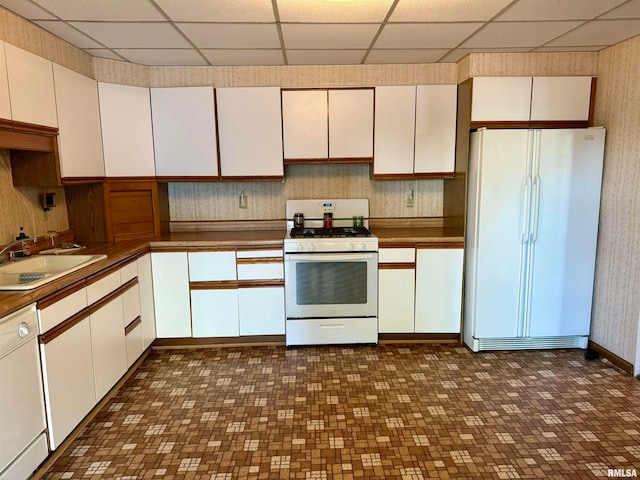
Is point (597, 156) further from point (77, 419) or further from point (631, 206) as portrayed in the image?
point (77, 419)

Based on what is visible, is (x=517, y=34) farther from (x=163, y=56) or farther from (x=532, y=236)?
(x=163, y=56)

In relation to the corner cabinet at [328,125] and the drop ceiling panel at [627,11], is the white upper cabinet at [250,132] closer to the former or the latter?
the corner cabinet at [328,125]

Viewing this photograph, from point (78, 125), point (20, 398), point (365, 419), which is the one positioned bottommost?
point (365, 419)

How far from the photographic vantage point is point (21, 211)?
108 inches

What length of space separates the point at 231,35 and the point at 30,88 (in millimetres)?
1234

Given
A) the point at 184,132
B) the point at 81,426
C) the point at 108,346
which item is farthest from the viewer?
the point at 184,132

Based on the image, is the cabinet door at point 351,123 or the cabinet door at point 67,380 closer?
the cabinet door at point 67,380

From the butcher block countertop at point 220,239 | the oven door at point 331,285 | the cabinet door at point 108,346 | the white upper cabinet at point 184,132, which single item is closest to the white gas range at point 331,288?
the oven door at point 331,285

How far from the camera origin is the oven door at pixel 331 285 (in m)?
3.28

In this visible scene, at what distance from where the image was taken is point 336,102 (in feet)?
11.3

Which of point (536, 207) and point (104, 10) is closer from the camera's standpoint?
point (104, 10)

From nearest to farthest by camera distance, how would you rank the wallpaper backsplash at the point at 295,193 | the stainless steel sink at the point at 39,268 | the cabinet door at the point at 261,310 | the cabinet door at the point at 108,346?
the stainless steel sink at the point at 39,268, the cabinet door at the point at 108,346, the cabinet door at the point at 261,310, the wallpaper backsplash at the point at 295,193

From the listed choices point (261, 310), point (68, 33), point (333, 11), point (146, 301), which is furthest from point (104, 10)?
point (261, 310)

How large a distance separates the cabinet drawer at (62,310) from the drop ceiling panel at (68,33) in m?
1.60
